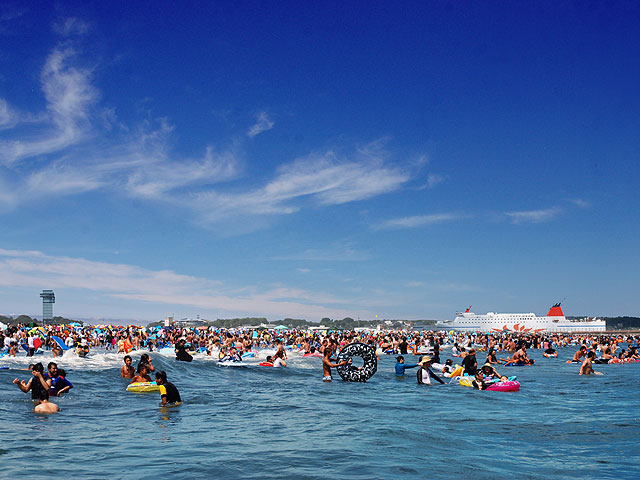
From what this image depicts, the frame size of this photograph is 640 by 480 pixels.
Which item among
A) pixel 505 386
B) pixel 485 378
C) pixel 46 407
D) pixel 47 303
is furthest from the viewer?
pixel 47 303

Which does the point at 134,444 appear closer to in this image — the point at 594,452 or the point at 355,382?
the point at 594,452

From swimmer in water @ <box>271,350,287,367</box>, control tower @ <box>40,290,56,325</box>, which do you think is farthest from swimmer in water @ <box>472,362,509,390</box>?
control tower @ <box>40,290,56,325</box>

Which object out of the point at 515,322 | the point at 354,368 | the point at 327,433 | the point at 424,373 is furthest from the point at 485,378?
the point at 515,322

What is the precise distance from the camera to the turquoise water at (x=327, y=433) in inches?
286

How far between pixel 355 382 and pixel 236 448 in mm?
10926

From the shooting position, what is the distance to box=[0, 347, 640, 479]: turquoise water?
7.27m

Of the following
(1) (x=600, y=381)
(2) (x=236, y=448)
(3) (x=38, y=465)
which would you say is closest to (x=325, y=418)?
(2) (x=236, y=448)

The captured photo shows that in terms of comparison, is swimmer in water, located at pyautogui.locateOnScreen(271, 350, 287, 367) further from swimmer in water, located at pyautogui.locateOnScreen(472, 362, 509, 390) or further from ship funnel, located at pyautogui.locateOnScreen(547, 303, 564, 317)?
ship funnel, located at pyautogui.locateOnScreen(547, 303, 564, 317)

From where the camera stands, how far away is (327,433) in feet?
32.1

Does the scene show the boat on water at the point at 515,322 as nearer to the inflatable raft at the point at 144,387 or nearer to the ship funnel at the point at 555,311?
the ship funnel at the point at 555,311

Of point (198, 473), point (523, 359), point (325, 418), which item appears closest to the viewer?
point (198, 473)

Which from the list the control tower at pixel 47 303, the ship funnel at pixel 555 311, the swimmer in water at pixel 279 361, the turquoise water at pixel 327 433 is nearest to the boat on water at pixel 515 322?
the ship funnel at pixel 555 311

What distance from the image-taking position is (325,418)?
11484mm

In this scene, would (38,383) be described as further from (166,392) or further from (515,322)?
(515,322)
